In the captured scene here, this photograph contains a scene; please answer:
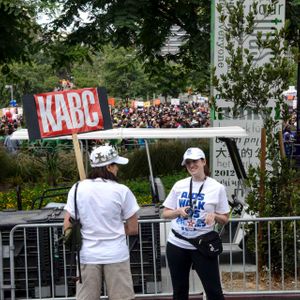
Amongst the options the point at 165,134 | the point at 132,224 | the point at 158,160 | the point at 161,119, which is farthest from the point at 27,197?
the point at 161,119

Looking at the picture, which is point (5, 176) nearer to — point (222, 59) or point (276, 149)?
point (222, 59)

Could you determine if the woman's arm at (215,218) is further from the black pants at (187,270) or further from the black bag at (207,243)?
the black pants at (187,270)

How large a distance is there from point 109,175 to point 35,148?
13.6 meters

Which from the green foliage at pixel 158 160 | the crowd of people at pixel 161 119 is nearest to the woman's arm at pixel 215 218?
the green foliage at pixel 158 160

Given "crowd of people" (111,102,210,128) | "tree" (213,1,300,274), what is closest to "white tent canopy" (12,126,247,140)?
"tree" (213,1,300,274)

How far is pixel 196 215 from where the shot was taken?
5680 millimetres

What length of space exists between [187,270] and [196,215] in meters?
0.52

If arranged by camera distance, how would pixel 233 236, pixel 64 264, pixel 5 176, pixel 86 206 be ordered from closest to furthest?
pixel 86 206 < pixel 64 264 < pixel 233 236 < pixel 5 176

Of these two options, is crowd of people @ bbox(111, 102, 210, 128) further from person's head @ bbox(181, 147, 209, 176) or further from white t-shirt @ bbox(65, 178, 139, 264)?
white t-shirt @ bbox(65, 178, 139, 264)

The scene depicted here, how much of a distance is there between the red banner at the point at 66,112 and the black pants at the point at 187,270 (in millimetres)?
1571

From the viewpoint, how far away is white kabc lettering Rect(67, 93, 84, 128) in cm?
670

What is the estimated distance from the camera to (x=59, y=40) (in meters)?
14.9

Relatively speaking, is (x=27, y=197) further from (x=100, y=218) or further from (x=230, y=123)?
(x=100, y=218)

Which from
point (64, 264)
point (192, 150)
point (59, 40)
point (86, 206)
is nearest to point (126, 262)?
point (86, 206)
